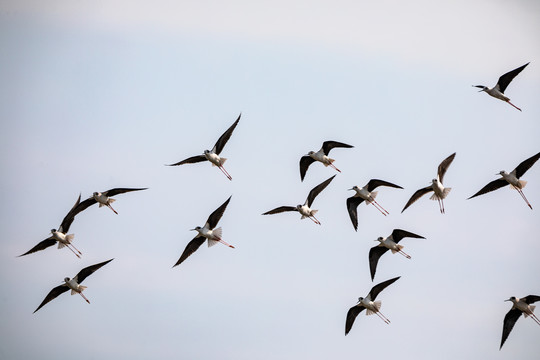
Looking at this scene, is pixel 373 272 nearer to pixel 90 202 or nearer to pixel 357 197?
pixel 357 197

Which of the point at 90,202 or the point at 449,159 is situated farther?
the point at 90,202

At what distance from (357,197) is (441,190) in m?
2.83

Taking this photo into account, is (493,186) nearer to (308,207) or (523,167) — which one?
(523,167)

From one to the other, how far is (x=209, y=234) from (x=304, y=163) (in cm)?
395

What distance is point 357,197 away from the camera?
31547mm

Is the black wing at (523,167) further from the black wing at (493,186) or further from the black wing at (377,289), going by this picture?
the black wing at (377,289)

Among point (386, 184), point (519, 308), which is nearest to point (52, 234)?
point (386, 184)

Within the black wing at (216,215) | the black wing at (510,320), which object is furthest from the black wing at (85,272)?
the black wing at (510,320)

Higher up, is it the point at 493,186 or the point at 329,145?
the point at 329,145

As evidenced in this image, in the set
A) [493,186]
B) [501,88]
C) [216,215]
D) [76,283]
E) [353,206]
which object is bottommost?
[76,283]

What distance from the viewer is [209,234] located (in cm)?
3031

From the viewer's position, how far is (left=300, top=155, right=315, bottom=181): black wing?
106ft

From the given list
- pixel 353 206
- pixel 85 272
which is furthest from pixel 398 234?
pixel 85 272

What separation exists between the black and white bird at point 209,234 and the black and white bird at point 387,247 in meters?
4.05
